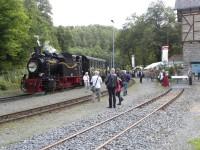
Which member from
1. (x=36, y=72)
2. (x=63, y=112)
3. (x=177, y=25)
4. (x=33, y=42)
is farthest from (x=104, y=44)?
(x=63, y=112)

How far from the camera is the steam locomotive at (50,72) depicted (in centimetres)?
3409

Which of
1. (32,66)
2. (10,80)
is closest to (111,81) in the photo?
(32,66)

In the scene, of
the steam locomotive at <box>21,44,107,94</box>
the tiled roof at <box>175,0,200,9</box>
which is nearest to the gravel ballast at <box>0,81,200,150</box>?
the steam locomotive at <box>21,44,107,94</box>

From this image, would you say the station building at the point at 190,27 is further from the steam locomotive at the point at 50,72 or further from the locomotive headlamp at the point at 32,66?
the locomotive headlamp at the point at 32,66

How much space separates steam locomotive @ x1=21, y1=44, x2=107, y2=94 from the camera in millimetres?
34094

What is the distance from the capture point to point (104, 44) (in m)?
197

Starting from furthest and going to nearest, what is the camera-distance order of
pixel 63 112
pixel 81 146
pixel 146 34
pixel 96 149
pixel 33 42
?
pixel 146 34 → pixel 33 42 → pixel 63 112 → pixel 81 146 → pixel 96 149

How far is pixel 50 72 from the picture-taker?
35688 millimetres

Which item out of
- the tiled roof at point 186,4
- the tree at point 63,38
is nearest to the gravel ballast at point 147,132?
the tiled roof at point 186,4

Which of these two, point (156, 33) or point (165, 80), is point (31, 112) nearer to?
point (165, 80)

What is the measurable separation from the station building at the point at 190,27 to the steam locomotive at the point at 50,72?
18.3 m

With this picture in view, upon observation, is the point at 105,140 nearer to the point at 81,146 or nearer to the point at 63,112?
the point at 81,146

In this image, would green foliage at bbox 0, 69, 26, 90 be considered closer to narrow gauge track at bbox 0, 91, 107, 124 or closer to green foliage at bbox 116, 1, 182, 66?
narrow gauge track at bbox 0, 91, 107, 124

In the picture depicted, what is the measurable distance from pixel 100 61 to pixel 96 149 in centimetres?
4205
